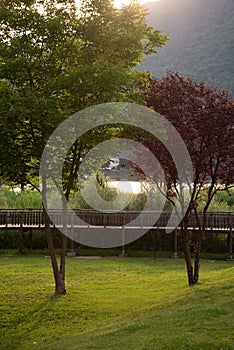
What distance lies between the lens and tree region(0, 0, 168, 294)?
10953mm

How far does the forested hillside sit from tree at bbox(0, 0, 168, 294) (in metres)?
50.3

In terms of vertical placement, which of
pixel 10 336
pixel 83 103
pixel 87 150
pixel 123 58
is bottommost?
pixel 10 336

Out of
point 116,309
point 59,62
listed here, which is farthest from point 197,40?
point 116,309

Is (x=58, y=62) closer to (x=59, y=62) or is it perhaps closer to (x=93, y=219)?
(x=59, y=62)

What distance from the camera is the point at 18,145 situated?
1180 cm

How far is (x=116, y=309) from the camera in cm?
1072

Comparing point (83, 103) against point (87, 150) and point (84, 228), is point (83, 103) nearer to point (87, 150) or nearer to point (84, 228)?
point (87, 150)

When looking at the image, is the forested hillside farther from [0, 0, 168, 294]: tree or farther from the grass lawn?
[0, 0, 168, 294]: tree

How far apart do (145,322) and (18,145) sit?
516cm

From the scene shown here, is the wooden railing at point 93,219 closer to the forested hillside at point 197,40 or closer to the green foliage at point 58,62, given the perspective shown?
the green foliage at point 58,62

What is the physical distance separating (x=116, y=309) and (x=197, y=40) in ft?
240

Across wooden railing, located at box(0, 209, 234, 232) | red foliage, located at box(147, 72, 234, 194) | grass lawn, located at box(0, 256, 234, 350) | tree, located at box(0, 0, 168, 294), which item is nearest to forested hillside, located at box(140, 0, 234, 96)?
wooden railing, located at box(0, 209, 234, 232)

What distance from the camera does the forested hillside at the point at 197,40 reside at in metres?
68.7

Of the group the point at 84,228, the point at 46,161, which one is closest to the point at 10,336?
the point at 46,161
